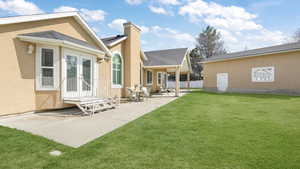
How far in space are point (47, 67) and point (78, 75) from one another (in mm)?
1367

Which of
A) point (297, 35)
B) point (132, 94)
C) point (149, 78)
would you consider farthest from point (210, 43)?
point (132, 94)

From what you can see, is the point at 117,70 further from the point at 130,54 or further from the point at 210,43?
the point at 210,43

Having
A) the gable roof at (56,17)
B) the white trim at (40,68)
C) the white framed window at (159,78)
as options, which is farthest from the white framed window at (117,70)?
the white framed window at (159,78)

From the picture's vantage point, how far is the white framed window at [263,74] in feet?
49.8

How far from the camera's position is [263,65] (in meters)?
15.7

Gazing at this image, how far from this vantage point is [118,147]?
11.3 feet

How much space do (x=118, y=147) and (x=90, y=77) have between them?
241 inches

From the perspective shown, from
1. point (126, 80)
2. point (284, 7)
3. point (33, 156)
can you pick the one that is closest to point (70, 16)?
point (126, 80)

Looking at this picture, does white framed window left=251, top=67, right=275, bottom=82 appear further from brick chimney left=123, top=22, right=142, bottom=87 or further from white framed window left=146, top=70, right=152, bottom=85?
brick chimney left=123, top=22, right=142, bottom=87

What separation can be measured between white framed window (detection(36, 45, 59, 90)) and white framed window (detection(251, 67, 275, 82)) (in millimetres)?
17686

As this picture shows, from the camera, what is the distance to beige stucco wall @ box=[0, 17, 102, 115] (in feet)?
18.6

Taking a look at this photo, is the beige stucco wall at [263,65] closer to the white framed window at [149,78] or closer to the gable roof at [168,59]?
the gable roof at [168,59]

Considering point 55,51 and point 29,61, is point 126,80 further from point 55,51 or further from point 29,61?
point 29,61

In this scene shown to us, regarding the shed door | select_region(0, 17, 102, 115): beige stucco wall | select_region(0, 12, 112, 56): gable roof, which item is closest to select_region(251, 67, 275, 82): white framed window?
the shed door
